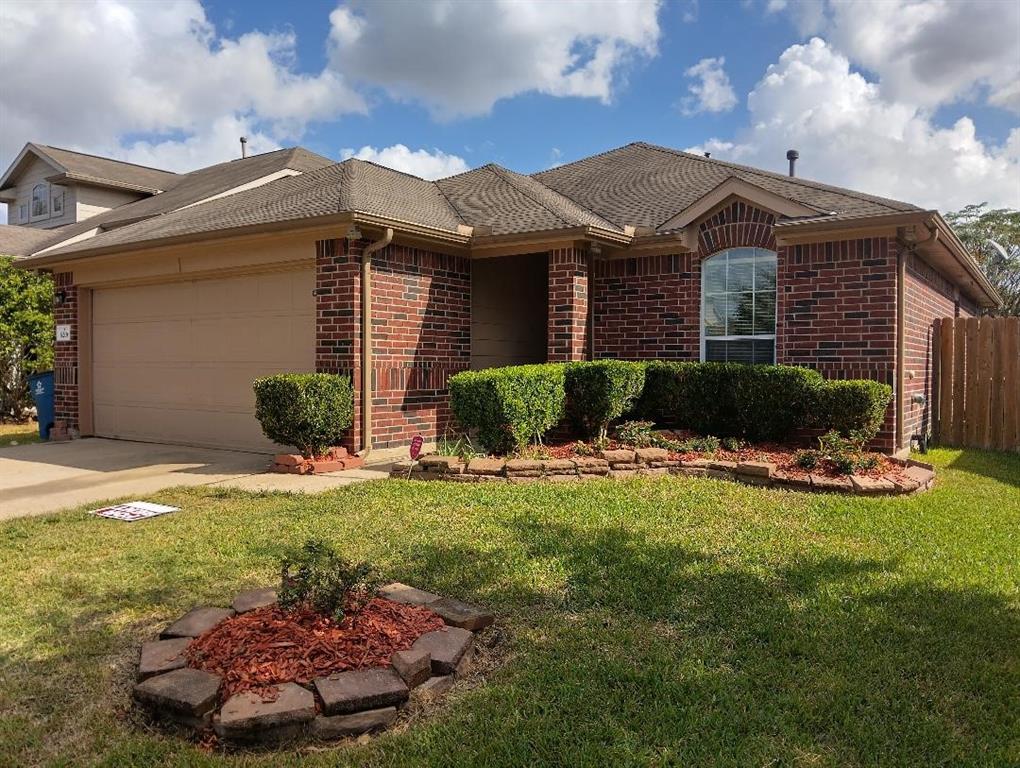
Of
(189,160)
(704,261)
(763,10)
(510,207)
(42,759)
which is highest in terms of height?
(189,160)

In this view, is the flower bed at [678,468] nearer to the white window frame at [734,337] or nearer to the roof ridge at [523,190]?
the white window frame at [734,337]

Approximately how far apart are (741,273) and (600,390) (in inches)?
105

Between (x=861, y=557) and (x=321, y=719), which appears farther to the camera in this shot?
(x=861, y=557)

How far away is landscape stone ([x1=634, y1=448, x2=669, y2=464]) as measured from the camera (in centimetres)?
752

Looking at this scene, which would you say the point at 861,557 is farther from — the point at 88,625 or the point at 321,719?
the point at 88,625

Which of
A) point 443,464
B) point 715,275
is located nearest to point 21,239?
point 443,464

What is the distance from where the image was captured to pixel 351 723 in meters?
2.66

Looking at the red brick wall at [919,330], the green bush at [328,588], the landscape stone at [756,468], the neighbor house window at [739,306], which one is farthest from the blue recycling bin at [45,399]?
the red brick wall at [919,330]

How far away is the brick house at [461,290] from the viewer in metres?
8.55

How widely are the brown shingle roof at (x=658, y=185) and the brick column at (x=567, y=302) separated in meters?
1.30

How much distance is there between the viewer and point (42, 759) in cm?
251

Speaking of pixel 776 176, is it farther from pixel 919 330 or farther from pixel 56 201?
pixel 56 201

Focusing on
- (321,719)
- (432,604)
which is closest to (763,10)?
(432,604)

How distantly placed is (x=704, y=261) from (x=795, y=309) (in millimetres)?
1389
